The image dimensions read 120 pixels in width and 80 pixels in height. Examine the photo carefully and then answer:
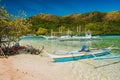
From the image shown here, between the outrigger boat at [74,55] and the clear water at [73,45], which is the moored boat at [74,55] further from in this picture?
the clear water at [73,45]

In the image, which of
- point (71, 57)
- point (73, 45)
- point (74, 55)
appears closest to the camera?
point (71, 57)

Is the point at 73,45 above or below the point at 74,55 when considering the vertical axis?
below

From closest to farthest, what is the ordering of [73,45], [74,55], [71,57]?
[71,57], [74,55], [73,45]

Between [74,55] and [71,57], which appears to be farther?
[74,55]

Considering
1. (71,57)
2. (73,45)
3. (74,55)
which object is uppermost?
(74,55)

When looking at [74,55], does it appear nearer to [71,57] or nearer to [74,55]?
[74,55]

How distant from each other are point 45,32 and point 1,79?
153797mm

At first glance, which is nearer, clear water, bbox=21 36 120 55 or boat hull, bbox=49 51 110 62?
boat hull, bbox=49 51 110 62

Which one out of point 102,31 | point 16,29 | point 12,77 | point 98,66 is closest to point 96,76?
point 98,66

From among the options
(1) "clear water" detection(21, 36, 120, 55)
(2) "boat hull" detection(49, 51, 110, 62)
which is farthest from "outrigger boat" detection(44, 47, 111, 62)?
(1) "clear water" detection(21, 36, 120, 55)

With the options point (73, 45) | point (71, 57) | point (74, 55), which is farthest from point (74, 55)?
point (73, 45)

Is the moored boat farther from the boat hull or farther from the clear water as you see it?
the clear water

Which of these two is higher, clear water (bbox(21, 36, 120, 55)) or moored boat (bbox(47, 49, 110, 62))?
moored boat (bbox(47, 49, 110, 62))

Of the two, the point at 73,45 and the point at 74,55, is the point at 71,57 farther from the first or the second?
the point at 73,45
